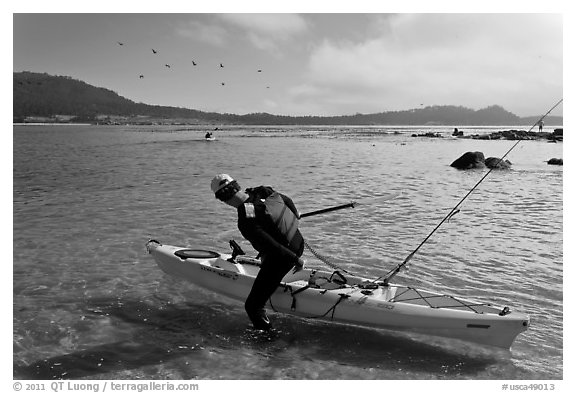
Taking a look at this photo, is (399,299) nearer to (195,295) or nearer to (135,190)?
(195,295)

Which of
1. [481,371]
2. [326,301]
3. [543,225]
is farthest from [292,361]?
[543,225]

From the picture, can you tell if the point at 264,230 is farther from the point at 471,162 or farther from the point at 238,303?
the point at 471,162

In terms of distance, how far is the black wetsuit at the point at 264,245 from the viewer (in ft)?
21.3

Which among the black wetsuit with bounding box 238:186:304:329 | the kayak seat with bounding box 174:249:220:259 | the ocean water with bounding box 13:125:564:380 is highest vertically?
the black wetsuit with bounding box 238:186:304:329

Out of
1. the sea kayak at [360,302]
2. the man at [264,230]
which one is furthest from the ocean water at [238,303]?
the man at [264,230]

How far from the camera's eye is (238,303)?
869 cm

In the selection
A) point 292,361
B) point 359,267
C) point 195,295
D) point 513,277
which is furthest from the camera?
point 359,267

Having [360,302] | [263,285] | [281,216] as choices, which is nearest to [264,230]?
[281,216]

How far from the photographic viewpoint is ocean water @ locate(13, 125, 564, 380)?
656cm

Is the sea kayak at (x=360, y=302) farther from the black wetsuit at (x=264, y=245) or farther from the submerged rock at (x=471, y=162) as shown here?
the submerged rock at (x=471, y=162)

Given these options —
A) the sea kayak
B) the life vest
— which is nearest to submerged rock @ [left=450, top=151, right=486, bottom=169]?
the sea kayak

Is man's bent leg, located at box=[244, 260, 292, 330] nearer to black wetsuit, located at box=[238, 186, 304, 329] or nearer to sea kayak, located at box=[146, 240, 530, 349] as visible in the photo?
black wetsuit, located at box=[238, 186, 304, 329]
